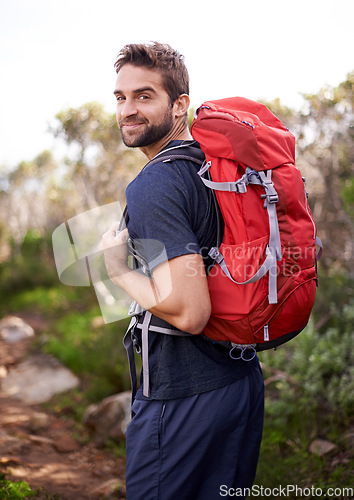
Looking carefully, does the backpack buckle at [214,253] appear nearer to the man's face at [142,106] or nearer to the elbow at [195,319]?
the elbow at [195,319]

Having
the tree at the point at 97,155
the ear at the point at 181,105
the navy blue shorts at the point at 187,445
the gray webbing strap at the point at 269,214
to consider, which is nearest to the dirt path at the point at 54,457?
the navy blue shorts at the point at 187,445

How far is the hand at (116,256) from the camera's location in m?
1.56

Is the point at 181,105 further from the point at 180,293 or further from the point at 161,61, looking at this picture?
the point at 180,293

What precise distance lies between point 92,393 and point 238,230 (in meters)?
4.21

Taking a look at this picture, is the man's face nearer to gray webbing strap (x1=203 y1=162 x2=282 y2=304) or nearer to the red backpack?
the red backpack

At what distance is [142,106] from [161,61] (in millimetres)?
190

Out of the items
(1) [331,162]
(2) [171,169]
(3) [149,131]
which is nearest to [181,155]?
(2) [171,169]

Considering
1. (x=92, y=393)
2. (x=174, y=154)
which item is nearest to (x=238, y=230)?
(x=174, y=154)

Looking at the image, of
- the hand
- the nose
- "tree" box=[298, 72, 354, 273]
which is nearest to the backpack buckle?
the hand

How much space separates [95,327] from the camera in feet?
23.9

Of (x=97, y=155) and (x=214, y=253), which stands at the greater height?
(x=97, y=155)

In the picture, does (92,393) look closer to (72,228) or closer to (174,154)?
(72,228)

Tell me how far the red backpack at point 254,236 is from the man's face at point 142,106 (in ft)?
0.64

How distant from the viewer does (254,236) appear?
1447 mm
